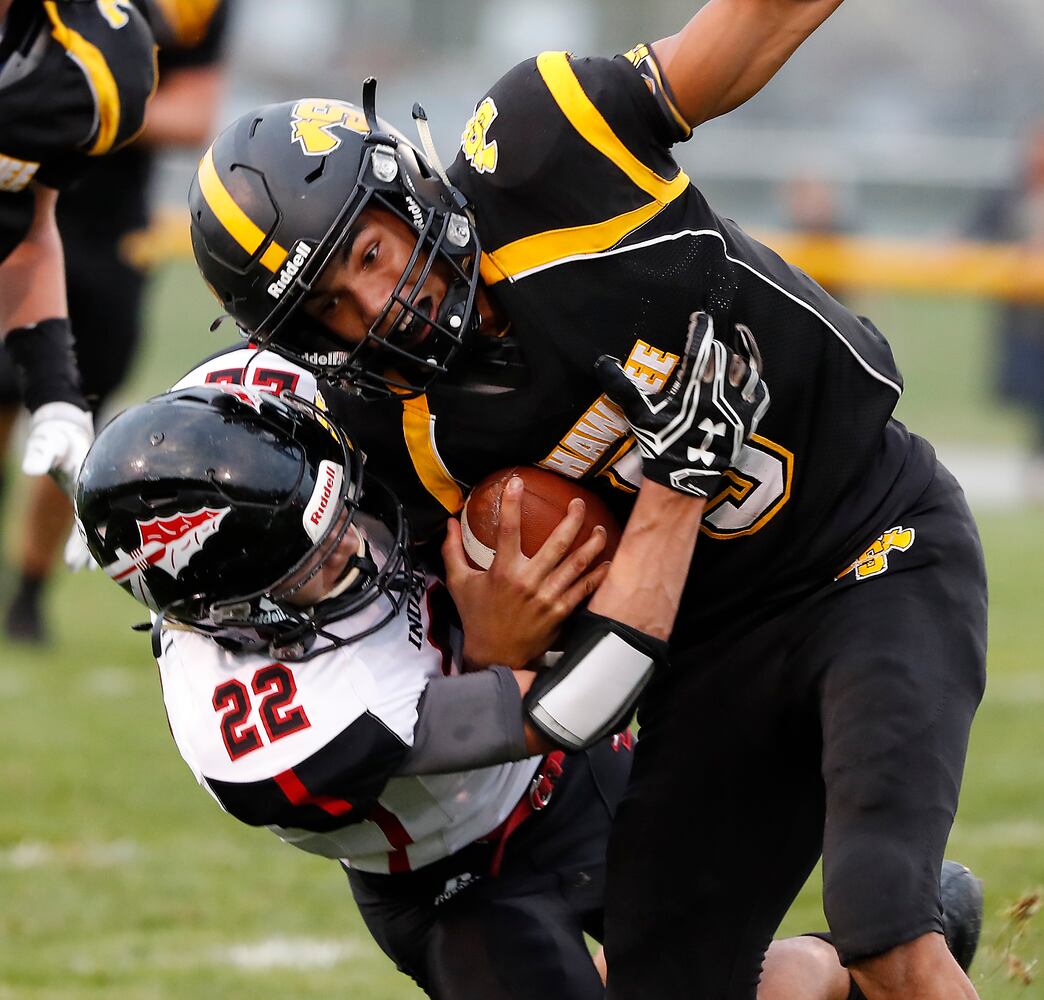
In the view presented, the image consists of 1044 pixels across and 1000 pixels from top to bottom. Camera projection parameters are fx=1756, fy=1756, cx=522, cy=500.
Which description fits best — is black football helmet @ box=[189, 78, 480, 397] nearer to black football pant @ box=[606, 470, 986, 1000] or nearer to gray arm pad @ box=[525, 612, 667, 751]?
gray arm pad @ box=[525, 612, 667, 751]

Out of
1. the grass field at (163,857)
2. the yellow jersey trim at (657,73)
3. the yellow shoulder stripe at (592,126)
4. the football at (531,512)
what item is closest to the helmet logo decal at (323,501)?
the football at (531,512)

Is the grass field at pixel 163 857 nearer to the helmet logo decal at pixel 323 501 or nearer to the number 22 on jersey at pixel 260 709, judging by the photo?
the number 22 on jersey at pixel 260 709

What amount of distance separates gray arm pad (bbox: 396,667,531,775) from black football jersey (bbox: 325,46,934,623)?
1.28 feet

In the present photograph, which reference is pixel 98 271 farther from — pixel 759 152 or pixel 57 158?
pixel 759 152

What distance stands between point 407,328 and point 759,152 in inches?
705

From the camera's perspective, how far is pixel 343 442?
2785 mm

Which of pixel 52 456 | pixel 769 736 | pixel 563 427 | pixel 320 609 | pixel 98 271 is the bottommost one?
pixel 98 271

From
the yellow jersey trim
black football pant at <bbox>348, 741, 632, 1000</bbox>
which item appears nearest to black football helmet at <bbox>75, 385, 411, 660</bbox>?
black football pant at <bbox>348, 741, 632, 1000</bbox>

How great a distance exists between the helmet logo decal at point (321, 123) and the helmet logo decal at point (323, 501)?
0.48 m

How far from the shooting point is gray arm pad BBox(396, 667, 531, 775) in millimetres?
2582

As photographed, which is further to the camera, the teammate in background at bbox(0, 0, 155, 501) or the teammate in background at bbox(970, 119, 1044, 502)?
the teammate in background at bbox(970, 119, 1044, 502)

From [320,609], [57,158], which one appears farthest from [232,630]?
[57,158]

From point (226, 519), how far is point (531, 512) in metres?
0.48

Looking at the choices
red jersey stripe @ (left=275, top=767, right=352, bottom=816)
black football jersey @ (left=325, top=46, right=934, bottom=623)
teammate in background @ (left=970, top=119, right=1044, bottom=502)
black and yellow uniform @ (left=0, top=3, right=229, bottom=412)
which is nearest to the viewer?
red jersey stripe @ (left=275, top=767, right=352, bottom=816)
